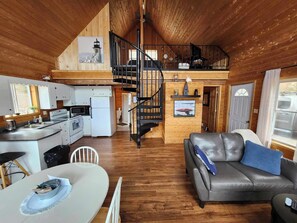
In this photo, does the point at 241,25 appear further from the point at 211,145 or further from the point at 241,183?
the point at 241,183

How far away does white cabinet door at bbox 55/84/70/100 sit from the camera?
4120 millimetres

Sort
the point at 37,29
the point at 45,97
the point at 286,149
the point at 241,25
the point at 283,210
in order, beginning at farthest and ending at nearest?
the point at 45,97
the point at 241,25
the point at 37,29
the point at 286,149
the point at 283,210

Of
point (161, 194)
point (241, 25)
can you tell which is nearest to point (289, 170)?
point (161, 194)

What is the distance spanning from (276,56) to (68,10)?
4993mm

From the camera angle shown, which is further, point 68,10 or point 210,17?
point 210,17

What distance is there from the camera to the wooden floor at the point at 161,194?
1796 millimetres

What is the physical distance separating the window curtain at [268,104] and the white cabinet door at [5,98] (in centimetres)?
545

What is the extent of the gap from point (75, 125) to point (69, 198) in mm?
4016

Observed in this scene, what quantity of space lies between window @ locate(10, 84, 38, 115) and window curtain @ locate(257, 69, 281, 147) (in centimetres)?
574

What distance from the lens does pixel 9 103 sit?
2506mm

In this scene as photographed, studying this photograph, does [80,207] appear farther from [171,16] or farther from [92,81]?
[171,16]

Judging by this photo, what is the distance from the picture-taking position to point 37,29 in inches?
119

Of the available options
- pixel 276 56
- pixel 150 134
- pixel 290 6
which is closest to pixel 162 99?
pixel 150 134

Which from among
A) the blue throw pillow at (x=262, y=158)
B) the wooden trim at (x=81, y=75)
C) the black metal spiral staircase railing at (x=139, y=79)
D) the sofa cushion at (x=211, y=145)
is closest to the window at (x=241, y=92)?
the blue throw pillow at (x=262, y=158)
